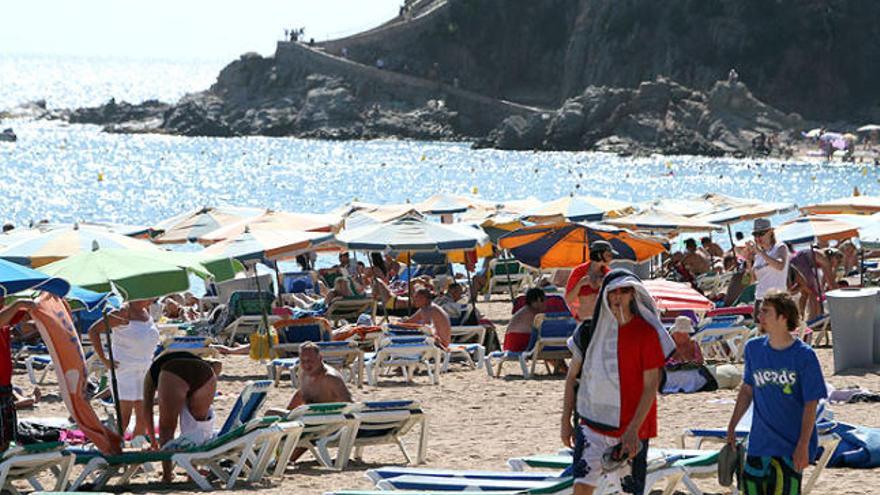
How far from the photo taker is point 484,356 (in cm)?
1414

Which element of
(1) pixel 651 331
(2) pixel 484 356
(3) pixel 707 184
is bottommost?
(3) pixel 707 184

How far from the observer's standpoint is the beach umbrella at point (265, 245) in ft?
49.2

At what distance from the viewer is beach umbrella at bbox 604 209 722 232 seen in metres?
21.5

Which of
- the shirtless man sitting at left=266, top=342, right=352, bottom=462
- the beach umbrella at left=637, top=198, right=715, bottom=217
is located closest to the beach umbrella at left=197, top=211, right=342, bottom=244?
the beach umbrella at left=637, top=198, right=715, bottom=217

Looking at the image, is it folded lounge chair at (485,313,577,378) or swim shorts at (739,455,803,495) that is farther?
folded lounge chair at (485,313,577,378)

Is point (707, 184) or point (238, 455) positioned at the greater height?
point (238, 455)

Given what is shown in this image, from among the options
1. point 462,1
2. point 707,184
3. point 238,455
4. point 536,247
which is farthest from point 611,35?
point 238,455

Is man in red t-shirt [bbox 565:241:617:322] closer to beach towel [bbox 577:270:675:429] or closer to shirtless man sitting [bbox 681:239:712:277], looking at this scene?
beach towel [bbox 577:270:675:429]

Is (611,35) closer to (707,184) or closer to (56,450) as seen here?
(707,184)

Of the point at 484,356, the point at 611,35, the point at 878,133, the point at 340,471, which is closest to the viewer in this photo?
the point at 340,471

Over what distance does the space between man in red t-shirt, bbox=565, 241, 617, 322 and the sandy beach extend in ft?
6.00

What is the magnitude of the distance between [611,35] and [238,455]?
107486 millimetres

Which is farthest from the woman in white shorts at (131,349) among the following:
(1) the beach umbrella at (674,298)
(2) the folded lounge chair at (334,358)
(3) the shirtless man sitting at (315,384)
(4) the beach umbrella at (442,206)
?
(4) the beach umbrella at (442,206)

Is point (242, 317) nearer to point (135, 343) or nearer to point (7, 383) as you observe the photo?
point (135, 343)
